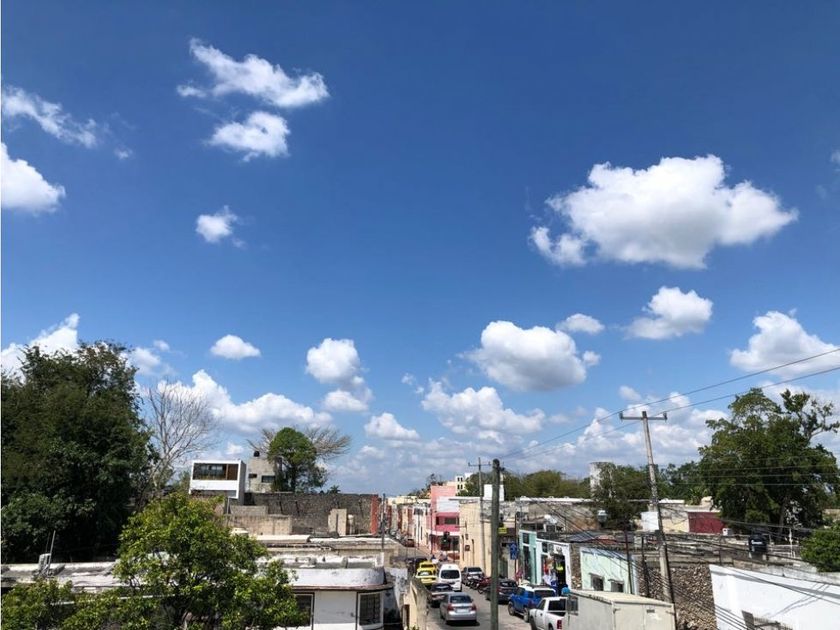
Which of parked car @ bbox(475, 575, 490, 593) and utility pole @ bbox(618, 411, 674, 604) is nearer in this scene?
utility pole @ bbox(618, 411, 674, 604)

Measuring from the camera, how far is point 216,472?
184 feet

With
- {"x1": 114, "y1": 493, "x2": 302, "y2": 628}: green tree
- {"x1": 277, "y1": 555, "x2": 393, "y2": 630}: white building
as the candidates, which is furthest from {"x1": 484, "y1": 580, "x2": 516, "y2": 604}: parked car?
{"x1": 114, "y1": 493, "x2": 302, "y2": 628}: green tree

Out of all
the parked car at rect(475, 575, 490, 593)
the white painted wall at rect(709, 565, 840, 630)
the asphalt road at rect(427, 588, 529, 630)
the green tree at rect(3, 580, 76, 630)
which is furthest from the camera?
the parked car at rect(475, 575, 490, 593)

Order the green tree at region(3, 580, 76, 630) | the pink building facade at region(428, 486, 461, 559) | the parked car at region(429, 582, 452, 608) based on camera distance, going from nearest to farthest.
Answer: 1. the green tree at region(3, 580, 76, 630)
2. the parked car at region(429, 582, 452, 608)
3. the pink building facade at region(428, 486, 461, 559)

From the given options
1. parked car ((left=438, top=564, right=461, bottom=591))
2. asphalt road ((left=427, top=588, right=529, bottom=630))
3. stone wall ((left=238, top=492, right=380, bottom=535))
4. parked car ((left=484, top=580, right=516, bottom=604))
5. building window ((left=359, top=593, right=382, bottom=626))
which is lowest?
asphalt road ((left=427, top=588, right=529, bottom=630))

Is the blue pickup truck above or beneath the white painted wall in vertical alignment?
beneath

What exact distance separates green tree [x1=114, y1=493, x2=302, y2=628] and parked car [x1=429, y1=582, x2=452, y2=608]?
1007 inches

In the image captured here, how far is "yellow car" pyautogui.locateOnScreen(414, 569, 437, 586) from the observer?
41438 millimetres

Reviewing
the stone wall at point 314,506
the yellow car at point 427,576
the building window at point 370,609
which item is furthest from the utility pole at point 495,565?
the stone wall at point 314,506

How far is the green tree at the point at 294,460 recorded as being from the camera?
68812 millimetres

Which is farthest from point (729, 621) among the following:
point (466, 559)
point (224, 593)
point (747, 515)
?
point (466, 559)

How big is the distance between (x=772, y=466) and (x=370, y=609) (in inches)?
1355

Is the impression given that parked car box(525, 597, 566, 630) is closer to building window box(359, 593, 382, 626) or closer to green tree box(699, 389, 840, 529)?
building window box(359, 593, 382, 626)

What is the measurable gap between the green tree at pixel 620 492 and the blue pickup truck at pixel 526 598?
24659mm
